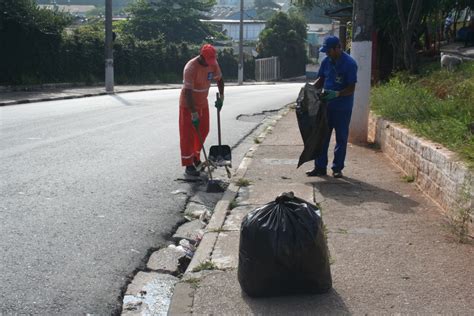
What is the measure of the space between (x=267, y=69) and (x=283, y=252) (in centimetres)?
5786

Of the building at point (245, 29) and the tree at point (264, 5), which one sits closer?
the building at point (245, 29)

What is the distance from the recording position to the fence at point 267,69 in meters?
60.2

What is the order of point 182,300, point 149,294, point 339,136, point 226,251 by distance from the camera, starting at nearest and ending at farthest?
point 182,300 → point 149,294 → point 226,251 → point 339,136

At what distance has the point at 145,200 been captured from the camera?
7.82 meters

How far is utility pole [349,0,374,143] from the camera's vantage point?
11.2 metres

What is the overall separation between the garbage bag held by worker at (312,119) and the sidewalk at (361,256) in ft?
1.41

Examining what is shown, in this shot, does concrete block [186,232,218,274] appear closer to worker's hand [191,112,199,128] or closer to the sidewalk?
the sidewalk

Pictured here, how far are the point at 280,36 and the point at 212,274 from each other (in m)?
60.8

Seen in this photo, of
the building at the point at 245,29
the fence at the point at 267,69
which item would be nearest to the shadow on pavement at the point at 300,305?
the fence at the point at 267,69

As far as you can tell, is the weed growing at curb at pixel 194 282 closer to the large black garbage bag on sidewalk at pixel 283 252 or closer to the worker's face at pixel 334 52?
the large black garbage bag on sidewalk at pixel 283 252

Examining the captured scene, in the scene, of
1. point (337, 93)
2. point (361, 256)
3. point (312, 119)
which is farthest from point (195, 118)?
point (361, 256)

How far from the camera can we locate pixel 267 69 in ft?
202

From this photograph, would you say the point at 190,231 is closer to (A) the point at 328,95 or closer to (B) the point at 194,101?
(A) the point at 328,95


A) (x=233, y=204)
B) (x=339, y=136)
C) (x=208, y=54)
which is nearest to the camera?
(x=233, y=204)
